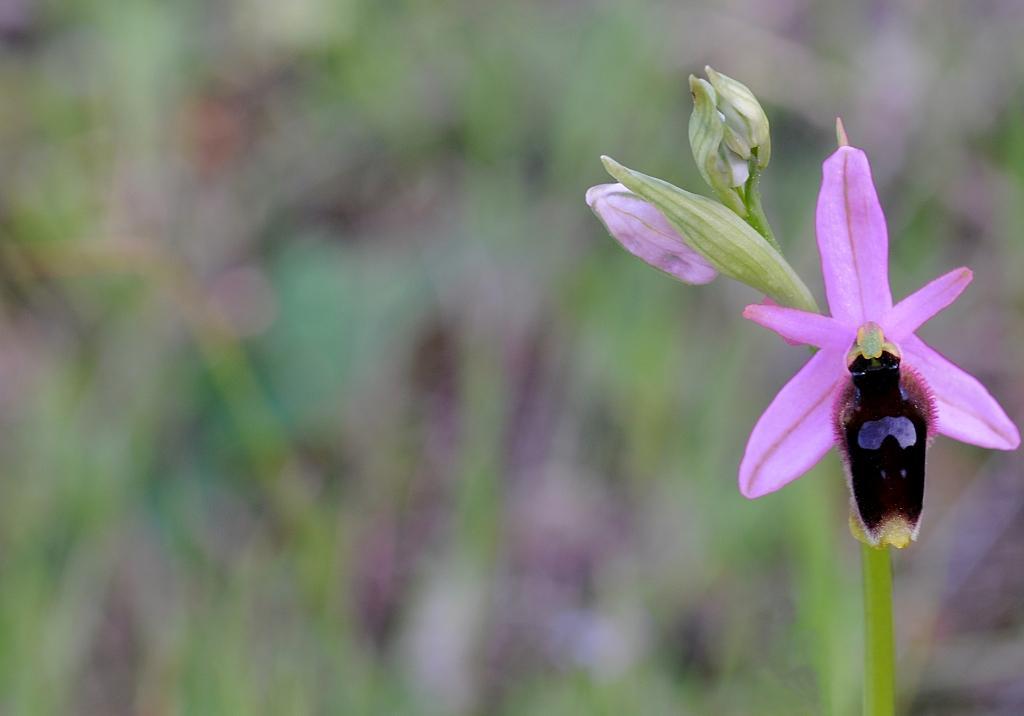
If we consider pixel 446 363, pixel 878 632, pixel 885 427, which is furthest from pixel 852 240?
pixel 446 363

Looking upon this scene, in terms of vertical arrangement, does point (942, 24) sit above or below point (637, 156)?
above

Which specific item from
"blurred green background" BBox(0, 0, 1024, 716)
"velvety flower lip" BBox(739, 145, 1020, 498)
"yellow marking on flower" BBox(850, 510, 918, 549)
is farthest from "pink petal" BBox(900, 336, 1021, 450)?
"blurred green background" BBox(0, 0, 1024, 716)

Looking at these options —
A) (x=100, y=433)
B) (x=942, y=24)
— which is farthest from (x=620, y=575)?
(x=942, y=24)

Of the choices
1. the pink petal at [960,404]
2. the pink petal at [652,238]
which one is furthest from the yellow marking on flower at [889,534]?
the pink petal at [652,238]

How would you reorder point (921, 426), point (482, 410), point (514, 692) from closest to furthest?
1. point (921, 426)
2. point (514, 692)
3. point (482, 410)

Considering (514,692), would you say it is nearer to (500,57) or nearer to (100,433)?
(100,433)

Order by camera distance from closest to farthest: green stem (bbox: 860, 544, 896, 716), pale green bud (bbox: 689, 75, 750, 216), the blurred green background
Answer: green stem (bbox: 860, 544, 896, 716) → pale green bud (bbox: 689, 75, 750, 216) → the blurred green background

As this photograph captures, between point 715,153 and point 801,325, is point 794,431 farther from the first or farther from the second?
point 715,153

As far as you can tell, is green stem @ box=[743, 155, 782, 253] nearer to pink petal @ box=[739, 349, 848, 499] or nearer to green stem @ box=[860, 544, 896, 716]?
pink petal @ box=[739, 349, 848, 499]
